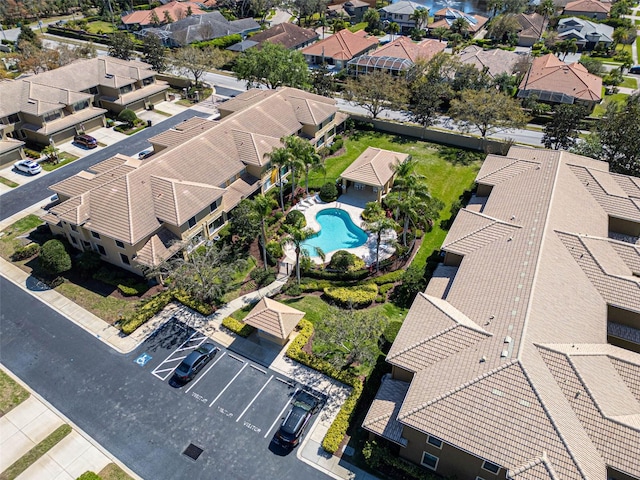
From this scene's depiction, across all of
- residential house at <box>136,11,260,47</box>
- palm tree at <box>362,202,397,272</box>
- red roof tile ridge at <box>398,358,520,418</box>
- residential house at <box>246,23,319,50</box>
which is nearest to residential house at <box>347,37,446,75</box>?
residential house at <box>246,23,319,50</box>

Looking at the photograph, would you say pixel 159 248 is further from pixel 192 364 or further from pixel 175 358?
pixel 192 364

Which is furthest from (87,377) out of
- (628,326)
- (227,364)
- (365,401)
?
(628,326)

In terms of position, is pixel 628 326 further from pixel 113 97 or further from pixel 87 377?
pixel 113 97

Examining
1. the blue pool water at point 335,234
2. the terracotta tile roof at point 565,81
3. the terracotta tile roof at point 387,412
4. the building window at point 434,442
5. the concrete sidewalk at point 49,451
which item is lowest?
the concrete sidewalk at point 49,451

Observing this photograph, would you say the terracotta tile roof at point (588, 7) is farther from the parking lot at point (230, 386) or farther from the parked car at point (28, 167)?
the parking lot at point (230, 386)

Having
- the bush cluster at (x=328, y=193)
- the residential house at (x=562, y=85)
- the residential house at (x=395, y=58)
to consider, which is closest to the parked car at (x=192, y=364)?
the bush cluster at (x=328, y=193)

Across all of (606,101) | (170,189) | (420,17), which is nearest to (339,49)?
(420,17)
